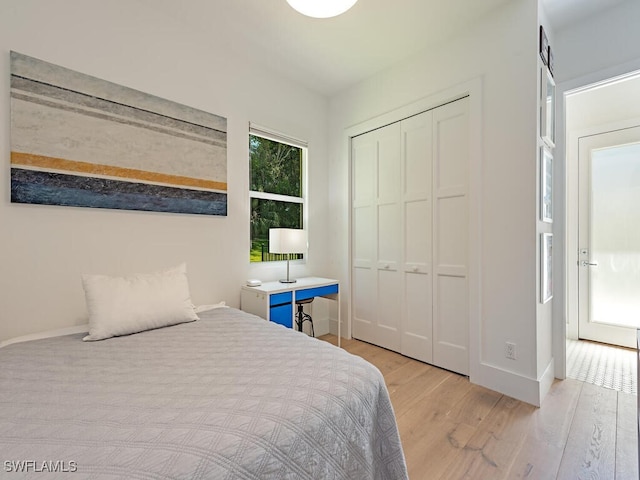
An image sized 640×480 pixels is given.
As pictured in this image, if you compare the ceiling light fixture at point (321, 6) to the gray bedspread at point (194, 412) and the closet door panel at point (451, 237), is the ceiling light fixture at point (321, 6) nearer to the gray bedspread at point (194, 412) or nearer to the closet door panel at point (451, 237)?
the closet door panel at point (451, 237)

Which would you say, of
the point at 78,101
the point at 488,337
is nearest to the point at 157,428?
the point at 78,101

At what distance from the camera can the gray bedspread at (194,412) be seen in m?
0.68

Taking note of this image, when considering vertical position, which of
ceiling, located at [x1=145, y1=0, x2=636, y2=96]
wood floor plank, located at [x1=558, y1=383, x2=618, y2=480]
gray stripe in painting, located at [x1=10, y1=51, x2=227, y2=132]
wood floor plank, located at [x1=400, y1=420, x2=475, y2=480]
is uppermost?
ceiling, located at [x1=145, y1=0, x2=636, y2=96]

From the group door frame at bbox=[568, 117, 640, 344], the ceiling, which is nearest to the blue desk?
the ceiling

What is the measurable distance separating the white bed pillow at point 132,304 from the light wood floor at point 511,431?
1.52m

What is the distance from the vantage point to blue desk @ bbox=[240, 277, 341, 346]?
235 cm

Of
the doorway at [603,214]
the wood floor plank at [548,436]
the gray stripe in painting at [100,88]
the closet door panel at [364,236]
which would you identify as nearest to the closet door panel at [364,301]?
the closet door panel at [364,236]

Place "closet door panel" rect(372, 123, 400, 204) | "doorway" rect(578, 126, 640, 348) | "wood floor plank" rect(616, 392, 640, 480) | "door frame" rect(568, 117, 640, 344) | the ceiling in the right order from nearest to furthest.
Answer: "wood floor plank" rect(616, 392, 640, 480)
the ceiling
"closet door panel" rect(372, 123, 400, 204)
"doorway" rect(578, 126, 640, 348)
"door frame" rect(568, 117, 640, 344)

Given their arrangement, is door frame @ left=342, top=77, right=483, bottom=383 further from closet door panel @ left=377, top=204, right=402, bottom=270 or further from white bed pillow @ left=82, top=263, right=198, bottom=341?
white bed pillow @ left=82, top=263, right=198, bottom=341

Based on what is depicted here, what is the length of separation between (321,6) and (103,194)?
1765mm

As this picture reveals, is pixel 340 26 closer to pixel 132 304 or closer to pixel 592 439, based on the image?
pixel 132 304

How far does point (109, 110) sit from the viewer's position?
1899 mm

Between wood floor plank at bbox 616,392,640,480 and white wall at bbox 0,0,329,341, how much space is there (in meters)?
2.57

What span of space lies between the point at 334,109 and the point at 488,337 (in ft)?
9.08
